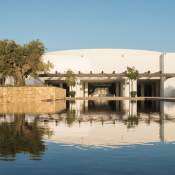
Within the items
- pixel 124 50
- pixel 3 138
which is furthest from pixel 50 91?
pixel 124 50

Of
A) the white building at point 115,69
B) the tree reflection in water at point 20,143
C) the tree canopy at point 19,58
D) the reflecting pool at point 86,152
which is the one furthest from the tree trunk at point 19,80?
the reflecting pool at point 86,152

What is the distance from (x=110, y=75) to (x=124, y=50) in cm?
1672

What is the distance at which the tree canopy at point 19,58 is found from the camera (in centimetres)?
4691

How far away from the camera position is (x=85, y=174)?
22.3 ft

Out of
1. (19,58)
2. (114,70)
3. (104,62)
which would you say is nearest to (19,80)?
(19,58)

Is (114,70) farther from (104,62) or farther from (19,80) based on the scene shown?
(19,80)

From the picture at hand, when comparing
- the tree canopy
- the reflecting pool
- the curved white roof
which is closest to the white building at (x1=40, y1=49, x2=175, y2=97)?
the curved white roof

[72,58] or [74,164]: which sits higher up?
[72,58]

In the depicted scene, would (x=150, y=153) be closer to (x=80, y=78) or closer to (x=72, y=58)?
(x=80, y=78)

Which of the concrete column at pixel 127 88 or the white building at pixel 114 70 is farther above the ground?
the white building at pixel 114 70

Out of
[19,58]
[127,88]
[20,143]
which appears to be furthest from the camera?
[127,88]

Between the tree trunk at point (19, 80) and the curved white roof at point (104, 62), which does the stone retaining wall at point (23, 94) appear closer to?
the tree trunk at point (19, 80)

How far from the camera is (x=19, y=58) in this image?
47.0 meters

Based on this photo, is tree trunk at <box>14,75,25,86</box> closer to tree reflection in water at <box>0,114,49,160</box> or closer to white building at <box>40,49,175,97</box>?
white building at <box>40,49,175,97</box>
